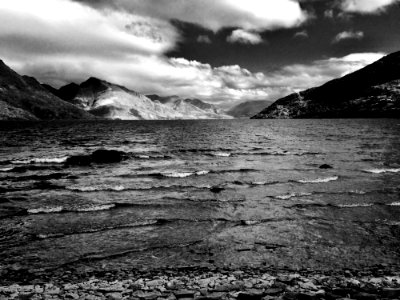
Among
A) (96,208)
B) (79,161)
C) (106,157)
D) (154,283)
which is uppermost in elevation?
(106,157)

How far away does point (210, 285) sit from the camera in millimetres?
8164

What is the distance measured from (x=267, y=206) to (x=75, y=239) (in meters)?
9.85

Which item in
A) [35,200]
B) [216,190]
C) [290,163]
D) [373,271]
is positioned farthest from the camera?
[290,163]

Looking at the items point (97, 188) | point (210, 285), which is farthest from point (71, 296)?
point (97, 188)

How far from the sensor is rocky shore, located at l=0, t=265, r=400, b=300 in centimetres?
759

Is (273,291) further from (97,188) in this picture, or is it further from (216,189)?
(97,188)

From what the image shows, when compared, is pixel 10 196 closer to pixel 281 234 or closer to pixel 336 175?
pixel 281 234

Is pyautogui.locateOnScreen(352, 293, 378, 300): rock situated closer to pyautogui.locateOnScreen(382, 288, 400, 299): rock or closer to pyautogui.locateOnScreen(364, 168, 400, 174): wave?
pyautogui.locateOnScreen(382, 288, 400, 299): rock

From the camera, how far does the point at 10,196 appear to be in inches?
757

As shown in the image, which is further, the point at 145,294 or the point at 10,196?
the point at 10,196

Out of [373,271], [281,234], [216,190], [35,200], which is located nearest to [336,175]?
[216,190]

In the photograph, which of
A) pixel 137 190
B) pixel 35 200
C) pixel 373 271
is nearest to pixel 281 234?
pixel 373 271

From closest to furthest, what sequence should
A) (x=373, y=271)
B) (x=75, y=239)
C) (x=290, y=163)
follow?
1. (x=373, y=271)
2. (x=75, y=239)
3. (x=290, y=163)

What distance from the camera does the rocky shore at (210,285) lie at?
7.59 metres
